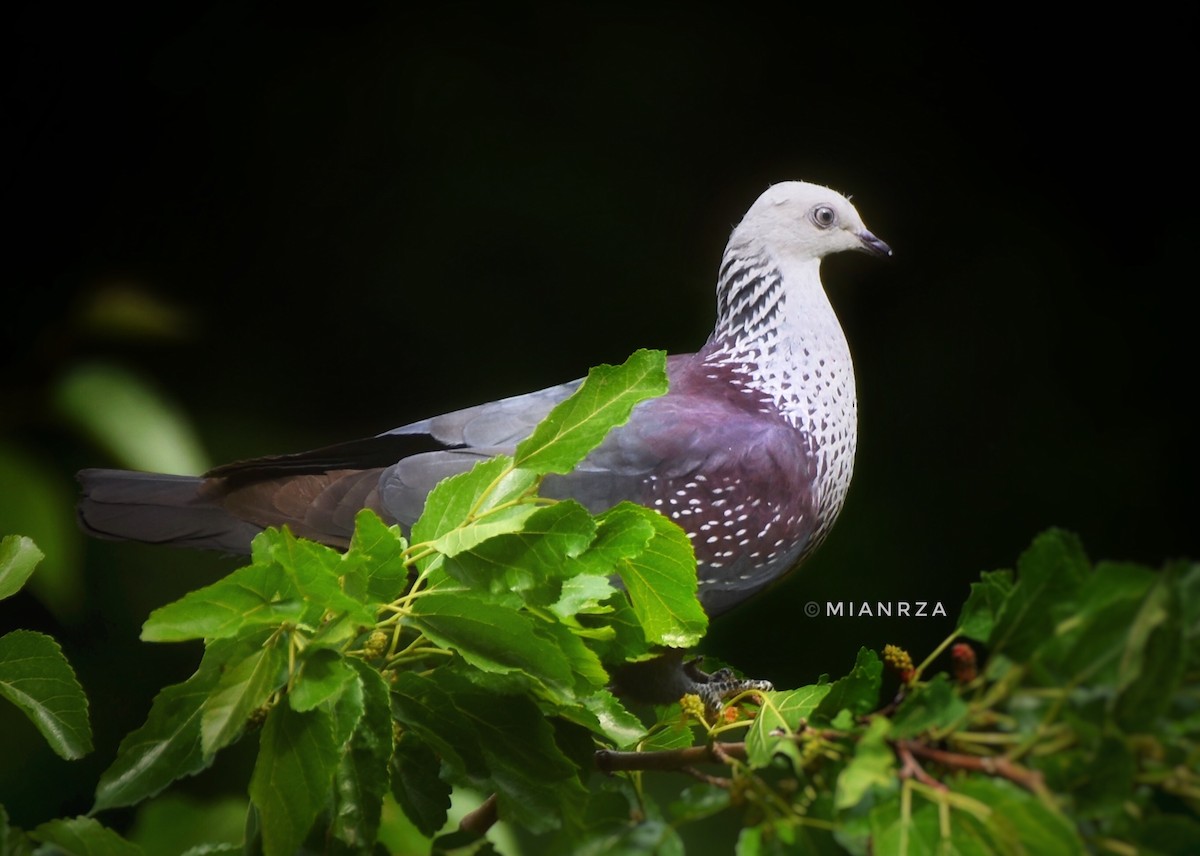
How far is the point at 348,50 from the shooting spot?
93 centimetres

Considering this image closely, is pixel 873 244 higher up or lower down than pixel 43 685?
higher up

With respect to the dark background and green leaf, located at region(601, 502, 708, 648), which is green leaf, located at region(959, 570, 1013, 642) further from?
the dark background

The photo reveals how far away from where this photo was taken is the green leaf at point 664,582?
0.56 meters

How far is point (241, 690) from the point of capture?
1.52ft

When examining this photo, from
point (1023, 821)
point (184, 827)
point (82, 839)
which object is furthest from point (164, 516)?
point (1023, 821)

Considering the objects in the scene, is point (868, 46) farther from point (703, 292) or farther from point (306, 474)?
point (306, 474)

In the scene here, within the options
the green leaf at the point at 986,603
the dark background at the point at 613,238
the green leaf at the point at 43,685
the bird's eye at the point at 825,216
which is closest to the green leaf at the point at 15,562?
the green leaf at the point at 43,685

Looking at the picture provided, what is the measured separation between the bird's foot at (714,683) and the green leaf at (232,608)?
38 cm

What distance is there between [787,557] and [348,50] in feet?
1.74

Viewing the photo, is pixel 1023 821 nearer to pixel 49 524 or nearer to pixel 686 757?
pixel 686 757

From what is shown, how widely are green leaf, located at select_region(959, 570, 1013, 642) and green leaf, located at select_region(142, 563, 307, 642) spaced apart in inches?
10.2

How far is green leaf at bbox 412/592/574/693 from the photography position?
0.48m

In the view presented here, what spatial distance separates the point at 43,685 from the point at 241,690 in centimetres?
21

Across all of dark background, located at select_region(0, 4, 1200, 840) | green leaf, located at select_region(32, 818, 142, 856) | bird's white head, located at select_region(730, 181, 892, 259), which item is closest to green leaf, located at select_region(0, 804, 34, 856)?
green leaf, located at select_region(32, 818, 142, 856)
